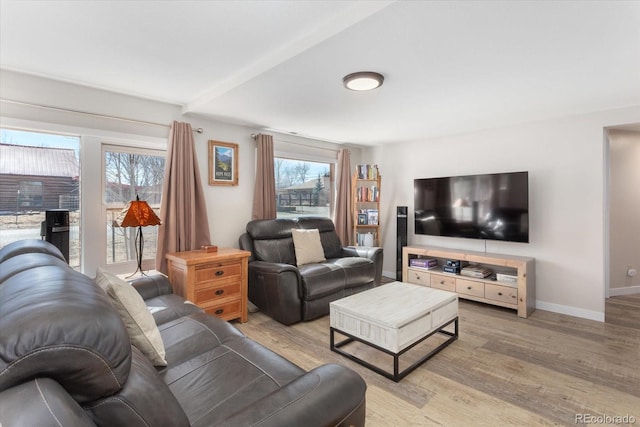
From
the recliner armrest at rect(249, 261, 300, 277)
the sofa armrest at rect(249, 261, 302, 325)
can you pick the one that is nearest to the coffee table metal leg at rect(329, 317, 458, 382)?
the sofa armrest at rect(249, 261, 302, 325)

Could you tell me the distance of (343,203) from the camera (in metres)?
5.05

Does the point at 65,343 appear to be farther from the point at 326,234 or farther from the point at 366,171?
the point at 366,171

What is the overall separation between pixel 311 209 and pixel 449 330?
2599 millimetres

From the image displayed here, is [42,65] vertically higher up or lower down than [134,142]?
higher up

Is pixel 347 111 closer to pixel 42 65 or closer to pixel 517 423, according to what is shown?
pixel 42 65

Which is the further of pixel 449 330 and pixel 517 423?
pixel 449 330

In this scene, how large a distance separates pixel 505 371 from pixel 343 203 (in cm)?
317

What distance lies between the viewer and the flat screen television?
3.67 m

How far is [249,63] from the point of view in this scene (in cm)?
236

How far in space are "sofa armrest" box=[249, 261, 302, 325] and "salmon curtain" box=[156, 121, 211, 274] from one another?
82 centimetres

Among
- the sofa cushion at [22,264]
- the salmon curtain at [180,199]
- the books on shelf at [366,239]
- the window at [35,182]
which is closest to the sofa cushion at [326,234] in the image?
the books on shelf at [366,239]

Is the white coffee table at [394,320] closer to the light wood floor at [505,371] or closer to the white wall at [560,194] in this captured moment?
the light wood floor at [505,371]

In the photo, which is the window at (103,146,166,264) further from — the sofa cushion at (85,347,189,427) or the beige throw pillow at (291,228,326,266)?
the sofa cushion at (85,347,189,427)

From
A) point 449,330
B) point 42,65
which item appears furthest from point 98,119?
point 449,330
